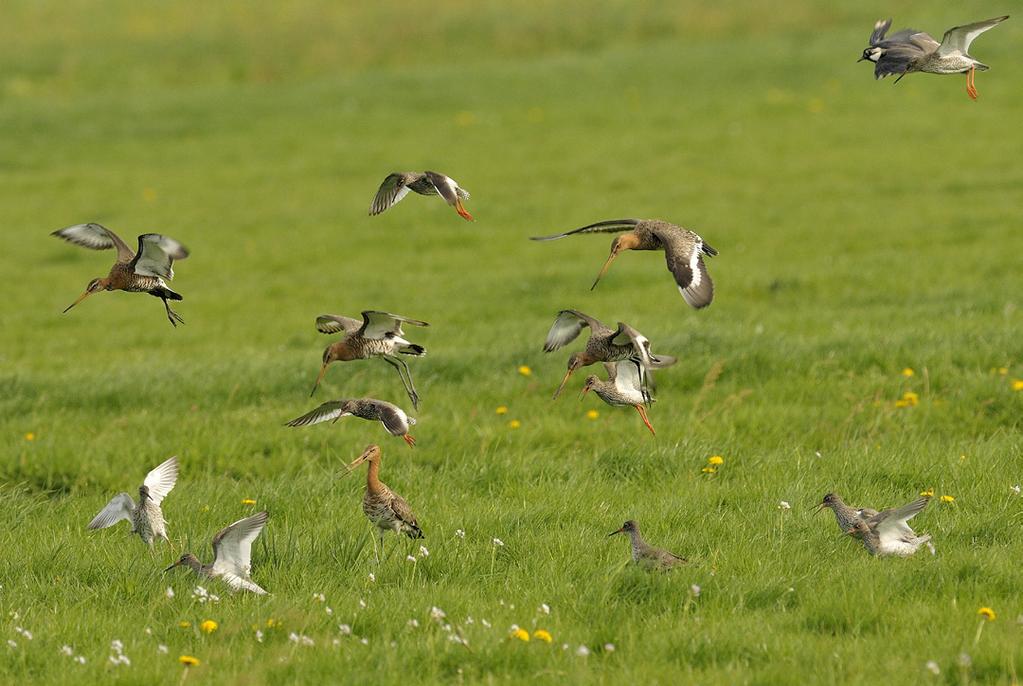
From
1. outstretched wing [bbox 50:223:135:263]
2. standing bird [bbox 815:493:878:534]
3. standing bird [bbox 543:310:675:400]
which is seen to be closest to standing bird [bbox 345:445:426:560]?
standing bird [bbox 543:310:675:400]

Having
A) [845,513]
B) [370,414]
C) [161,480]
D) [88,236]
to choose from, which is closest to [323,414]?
[370,414]

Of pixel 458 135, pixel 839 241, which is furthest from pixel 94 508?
pixel 458 135

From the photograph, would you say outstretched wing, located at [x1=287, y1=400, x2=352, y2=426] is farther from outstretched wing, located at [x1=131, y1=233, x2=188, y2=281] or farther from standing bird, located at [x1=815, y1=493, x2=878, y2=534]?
standing bird, located at [x1=815, y1=493, x2=878, y2=534]

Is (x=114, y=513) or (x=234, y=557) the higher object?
(x=234, y=557)

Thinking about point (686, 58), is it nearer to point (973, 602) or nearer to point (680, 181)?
point (680, 181)

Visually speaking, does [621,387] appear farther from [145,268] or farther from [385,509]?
[145,268]

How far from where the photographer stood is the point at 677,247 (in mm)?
5594

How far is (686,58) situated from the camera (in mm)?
37344

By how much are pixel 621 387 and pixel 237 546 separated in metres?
2.27

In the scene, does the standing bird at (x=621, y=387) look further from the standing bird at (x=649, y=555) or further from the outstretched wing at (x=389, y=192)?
the outstretched wing at (x=389, y=192)

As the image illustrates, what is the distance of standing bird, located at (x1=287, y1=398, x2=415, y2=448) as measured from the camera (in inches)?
209

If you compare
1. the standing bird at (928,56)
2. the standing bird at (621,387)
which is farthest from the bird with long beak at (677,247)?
the standing bird at (928,56)

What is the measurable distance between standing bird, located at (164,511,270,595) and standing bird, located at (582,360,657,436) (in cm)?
190

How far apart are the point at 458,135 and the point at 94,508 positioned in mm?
22818
